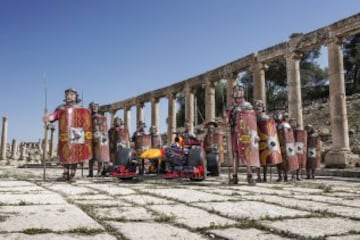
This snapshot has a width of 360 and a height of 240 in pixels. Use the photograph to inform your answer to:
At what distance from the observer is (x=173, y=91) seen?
27922 millimetres

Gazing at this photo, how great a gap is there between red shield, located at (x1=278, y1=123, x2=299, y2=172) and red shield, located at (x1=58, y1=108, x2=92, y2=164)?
15.4 feet

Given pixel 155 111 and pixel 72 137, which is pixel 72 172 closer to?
pixel 72 137

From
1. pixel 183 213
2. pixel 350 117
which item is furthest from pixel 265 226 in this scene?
pixel 350 117

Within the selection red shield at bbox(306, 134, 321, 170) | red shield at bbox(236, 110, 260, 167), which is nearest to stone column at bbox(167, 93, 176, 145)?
red shield at bbox(306, 134, 321, 170)

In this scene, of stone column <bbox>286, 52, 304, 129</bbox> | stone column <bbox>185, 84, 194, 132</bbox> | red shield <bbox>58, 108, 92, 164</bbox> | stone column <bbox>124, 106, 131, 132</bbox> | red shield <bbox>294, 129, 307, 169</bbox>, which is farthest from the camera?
→ stone column <bbox>124, 106, 131, 132</bbox>

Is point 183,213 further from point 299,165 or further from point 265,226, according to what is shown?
point 299,165

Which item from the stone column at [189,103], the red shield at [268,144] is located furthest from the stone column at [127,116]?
the red shield at [268,144]

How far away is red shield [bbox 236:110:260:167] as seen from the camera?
8203mm

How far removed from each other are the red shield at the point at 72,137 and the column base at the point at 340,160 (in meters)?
11.3

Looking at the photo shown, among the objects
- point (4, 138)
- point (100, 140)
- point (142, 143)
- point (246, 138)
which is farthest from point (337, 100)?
point (4, 138)

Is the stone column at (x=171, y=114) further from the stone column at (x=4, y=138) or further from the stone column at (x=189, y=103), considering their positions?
the stone column at (x=4, y=138)

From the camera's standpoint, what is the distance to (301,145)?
34.7ft

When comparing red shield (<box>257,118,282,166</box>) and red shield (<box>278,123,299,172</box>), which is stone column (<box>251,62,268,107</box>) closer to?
red shield (<box>278,123,299,172</box>)

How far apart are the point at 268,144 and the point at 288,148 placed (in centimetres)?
114
